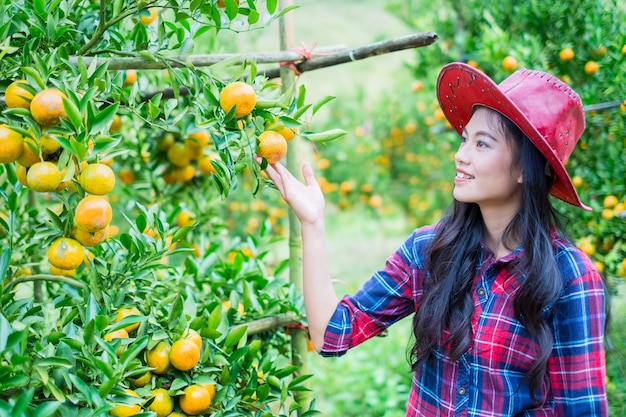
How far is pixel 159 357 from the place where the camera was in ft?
3.51

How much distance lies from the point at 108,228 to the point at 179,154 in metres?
0.70

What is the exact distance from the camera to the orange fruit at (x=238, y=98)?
1.04 metres

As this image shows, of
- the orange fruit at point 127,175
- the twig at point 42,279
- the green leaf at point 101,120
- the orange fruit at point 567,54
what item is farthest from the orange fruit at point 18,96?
the orange fruit at point 567,54

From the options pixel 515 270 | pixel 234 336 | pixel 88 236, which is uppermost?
pixel 88 236

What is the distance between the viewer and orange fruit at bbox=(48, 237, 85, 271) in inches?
38.3

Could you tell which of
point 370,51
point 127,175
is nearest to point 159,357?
point 370,51

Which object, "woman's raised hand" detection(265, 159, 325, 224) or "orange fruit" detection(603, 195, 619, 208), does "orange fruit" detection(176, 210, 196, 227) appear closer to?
"woman's raised hand" detection(265, 159, 325, 224)

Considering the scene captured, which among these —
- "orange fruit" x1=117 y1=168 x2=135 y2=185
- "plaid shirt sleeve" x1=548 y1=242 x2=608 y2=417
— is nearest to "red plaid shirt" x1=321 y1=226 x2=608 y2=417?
"plaid shirt sleeve" x1=548 y1=242 x2=608 y2=417

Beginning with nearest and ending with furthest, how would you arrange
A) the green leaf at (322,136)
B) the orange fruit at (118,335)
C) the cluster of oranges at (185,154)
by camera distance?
the orange fruit at (118,335) < the green leaf at (322,136) < the cluster of oranges at (185,154)

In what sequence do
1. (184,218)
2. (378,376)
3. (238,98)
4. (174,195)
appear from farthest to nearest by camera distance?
(378,376)
(174,195)
(184,218)
(238,98)

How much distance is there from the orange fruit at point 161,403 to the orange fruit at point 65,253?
0.84ft

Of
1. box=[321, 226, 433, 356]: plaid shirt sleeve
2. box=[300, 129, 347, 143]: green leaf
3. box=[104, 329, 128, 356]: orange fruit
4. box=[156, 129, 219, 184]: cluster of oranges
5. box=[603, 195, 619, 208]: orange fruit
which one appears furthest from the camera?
box=[603, 195, 619, 208]: orange fruit

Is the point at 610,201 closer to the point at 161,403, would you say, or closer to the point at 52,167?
the point at 161,403

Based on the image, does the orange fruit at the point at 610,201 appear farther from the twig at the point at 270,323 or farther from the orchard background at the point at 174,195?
the twig at the point at 270,323
